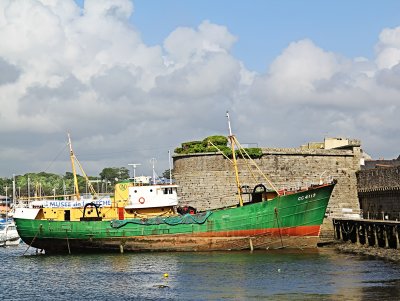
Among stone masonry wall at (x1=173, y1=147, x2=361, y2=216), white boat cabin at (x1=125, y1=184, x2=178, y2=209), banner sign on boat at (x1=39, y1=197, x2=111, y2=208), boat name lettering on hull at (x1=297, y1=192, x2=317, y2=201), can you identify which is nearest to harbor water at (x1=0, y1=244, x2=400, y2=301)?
boat name lettering on hull at (x1=297, y1=192, x2=317, y2=201)

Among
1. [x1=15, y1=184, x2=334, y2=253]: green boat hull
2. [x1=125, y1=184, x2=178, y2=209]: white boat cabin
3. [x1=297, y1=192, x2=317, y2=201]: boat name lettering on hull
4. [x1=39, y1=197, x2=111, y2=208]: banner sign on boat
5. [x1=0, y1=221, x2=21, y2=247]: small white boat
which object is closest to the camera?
[x1=15, y1=184, x2=334, y2=253]: green boat hull

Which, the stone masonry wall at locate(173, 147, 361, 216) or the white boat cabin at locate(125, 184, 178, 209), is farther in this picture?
the stone masonry wall at locate(173, 147, 361, 216)

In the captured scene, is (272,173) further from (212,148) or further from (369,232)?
(369,232)

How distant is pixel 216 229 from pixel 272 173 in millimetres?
15692

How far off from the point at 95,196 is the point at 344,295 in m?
28.8

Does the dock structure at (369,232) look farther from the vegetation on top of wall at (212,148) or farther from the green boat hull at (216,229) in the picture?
the vegetation on top of wall at (212,148)

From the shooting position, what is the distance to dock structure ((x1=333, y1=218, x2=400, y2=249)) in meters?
43.1

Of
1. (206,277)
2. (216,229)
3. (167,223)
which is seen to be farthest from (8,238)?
(206,277)

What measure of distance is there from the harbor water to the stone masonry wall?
46.6ft

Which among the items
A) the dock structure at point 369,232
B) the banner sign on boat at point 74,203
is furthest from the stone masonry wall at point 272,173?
the banner sign on boat at point 74,203

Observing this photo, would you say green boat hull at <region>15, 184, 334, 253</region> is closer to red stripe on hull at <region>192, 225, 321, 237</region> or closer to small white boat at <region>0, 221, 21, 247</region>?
red stripe on hull at <region>192, 225, 321, 237</region>

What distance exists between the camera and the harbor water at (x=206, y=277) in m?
29.5

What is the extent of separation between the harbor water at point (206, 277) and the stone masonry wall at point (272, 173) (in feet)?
46.6

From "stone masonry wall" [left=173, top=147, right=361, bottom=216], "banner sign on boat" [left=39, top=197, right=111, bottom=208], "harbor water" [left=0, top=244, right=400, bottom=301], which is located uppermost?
"stone masonry wall" [left=173, top=147, right=361, bottom=216]
